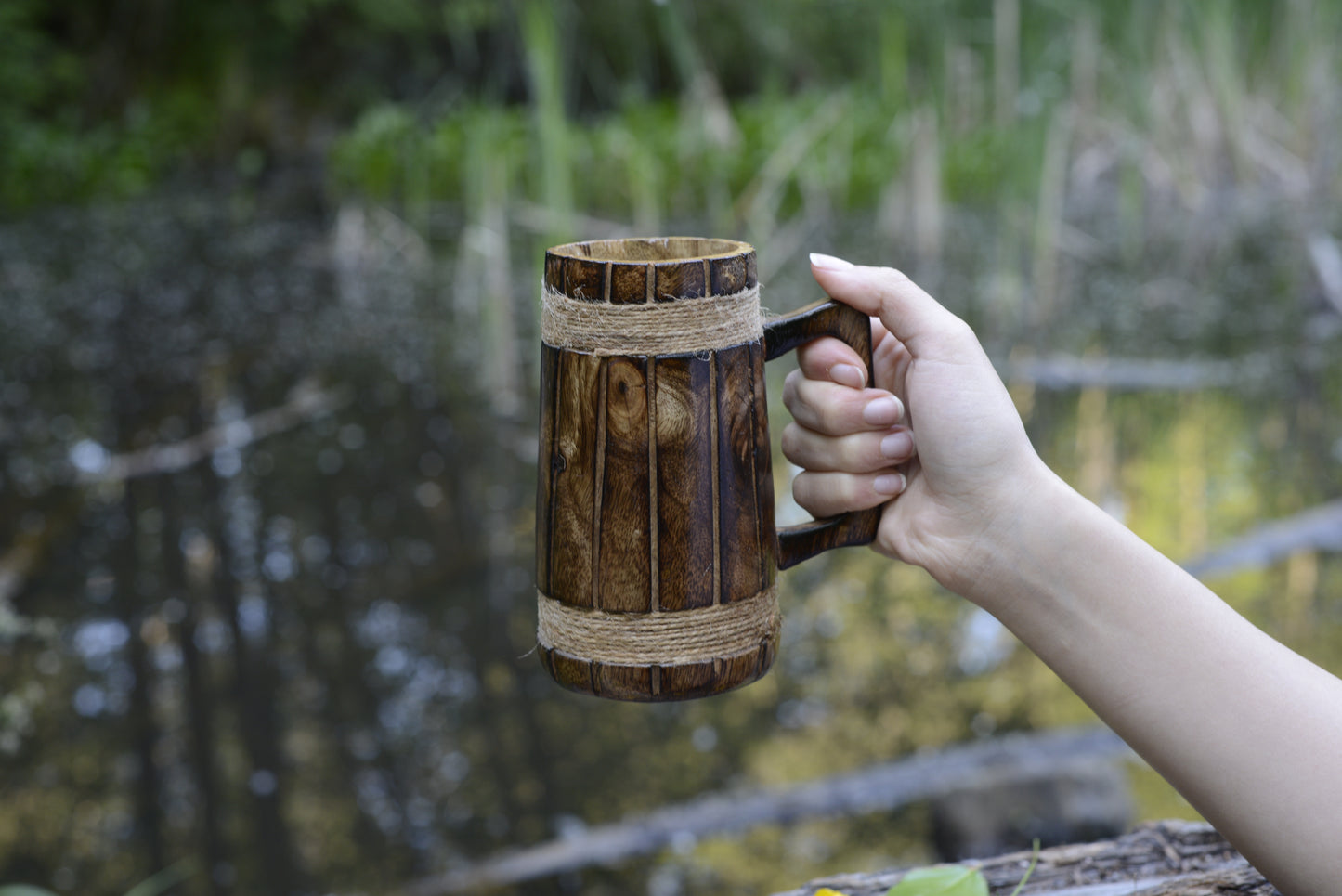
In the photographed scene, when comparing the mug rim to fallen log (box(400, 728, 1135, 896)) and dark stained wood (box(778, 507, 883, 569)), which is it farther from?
fallen log (box(400, 728, 1135, 896))

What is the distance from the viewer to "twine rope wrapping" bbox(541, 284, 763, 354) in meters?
0.83

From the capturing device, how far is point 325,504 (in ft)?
8.92

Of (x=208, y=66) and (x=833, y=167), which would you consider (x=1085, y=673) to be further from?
(x=208, y=66)

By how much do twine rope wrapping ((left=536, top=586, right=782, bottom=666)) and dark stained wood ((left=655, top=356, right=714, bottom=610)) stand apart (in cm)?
2

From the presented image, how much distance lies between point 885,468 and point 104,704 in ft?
5.34

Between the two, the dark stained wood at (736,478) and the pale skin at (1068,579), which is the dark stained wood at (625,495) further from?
the pale skin at (1068,579)

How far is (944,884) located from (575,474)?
1.37 ft

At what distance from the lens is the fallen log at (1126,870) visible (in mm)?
886

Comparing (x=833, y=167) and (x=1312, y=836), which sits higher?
(x=833, y=167)

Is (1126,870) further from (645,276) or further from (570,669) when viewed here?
(645,276)

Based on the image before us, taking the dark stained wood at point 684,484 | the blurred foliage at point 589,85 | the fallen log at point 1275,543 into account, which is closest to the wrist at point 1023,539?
the dark stained wood at point 684,484

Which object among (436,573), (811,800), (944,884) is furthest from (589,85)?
(944,884)

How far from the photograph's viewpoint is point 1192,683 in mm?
757

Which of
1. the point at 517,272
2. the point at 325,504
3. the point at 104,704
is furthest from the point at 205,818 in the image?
the point at 517,272
